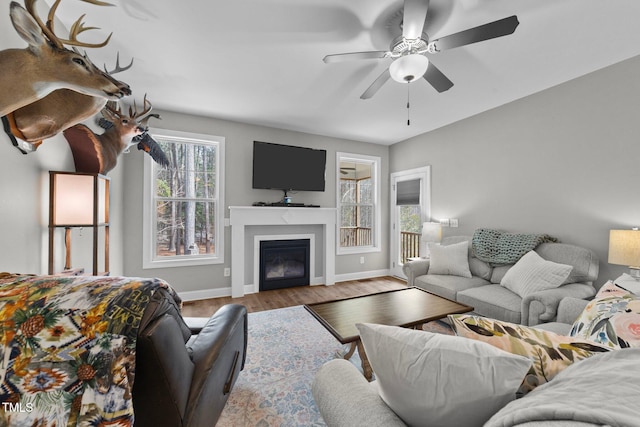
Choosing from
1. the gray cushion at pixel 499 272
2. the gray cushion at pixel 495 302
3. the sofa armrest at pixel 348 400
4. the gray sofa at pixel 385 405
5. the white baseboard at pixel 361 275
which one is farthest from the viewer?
the white baseboard at pixel 361 275

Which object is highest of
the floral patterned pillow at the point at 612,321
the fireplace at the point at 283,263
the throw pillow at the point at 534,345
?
the throw pillow at the point at 534,345

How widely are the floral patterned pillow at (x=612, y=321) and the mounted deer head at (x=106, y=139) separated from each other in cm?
319

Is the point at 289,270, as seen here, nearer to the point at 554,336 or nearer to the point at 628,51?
the point at 554,336

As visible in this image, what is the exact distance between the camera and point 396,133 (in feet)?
13.8

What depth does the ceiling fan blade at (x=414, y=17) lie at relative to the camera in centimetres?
139

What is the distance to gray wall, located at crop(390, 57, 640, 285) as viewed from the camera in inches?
87.4

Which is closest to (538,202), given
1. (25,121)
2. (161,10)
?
(161,10)

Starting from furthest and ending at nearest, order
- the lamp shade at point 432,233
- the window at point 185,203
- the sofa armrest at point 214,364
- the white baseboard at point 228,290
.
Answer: the lamp shade at point 432,233 < the white baseboard at point 228,290 < the window at point 185,203 < the sofa armrest at point 214,364

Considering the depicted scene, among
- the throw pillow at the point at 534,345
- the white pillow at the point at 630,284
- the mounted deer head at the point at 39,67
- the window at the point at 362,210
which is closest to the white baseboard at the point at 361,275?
the window at the point at 362,210

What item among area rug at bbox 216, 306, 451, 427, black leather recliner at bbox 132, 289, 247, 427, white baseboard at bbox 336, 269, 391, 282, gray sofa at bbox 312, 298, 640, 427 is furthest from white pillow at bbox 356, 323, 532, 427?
white baseboard at bbox 336, 269, 391, 282

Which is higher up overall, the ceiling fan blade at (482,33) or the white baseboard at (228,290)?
the ceiling fan blade at (482,33)

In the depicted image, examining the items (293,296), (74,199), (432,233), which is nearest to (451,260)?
(432,233)

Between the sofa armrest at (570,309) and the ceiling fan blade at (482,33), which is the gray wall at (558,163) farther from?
the ceiling fan blade at (482,33)

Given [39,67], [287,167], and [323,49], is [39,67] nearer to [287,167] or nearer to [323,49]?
[323,49]
